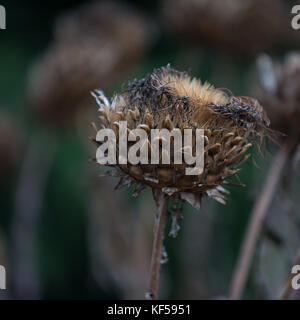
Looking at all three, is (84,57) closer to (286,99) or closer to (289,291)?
(286,99)

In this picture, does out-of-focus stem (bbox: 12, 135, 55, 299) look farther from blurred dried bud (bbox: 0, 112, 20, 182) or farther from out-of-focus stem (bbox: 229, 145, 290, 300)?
out-of-focus stem (bbox: 229, 145, 290, 300)

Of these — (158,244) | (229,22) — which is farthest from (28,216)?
(158,244)

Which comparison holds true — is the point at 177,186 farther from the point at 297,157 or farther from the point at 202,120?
the point at 297,157

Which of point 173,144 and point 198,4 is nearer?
point 173,144

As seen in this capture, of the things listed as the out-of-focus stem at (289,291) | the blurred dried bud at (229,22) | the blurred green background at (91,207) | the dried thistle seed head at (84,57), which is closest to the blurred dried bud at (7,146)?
the blurred green background at (91,207)

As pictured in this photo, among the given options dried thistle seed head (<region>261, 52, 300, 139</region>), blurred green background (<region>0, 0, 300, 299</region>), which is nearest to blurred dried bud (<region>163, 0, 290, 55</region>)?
blurred green background (<region>0, 0, 300, 299</region>)

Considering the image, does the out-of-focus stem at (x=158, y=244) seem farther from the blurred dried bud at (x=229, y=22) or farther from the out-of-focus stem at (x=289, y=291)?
the blurred dried bud at (x=229, y=22)

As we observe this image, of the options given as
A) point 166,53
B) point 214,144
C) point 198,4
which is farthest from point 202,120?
point 166,53
